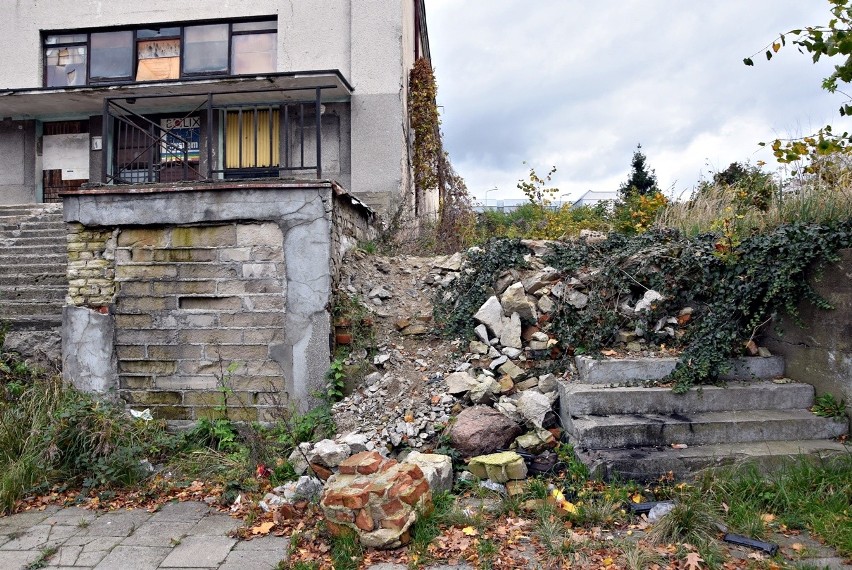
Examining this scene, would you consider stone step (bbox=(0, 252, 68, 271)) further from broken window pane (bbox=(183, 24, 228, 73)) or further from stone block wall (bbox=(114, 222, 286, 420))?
broken window pane (bbox=(183, 24, 228, 73))

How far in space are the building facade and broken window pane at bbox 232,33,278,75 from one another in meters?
0.02

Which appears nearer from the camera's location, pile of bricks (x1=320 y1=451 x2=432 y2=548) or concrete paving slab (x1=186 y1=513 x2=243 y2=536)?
pile of bricks (x1=320 y1=451 x2=432 y2=548)

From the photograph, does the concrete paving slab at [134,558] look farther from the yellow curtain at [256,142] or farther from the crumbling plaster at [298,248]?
the yellow curtain at [256,142]

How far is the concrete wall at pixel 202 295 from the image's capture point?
5.73 metres

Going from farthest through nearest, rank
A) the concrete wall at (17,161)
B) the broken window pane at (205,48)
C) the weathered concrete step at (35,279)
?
the concrete wall at (17,161) → the broken window pane at (205,48) → the weathered concrete step at (35,279)

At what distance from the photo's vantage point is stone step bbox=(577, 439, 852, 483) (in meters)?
4.25

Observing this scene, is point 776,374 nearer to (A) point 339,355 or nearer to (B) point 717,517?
(B) point 717,517

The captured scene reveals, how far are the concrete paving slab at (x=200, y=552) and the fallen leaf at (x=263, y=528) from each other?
15 cm

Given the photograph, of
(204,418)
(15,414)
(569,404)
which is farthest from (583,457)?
(15,414)

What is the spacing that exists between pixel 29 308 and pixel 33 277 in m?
0.74

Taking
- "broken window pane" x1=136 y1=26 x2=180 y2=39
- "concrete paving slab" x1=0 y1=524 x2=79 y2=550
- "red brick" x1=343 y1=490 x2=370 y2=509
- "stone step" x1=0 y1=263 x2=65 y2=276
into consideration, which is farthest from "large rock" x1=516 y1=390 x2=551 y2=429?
"broken window pane" x1=136 y1=26 x2=180 y2=39

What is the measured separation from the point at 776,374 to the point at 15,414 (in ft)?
22.7

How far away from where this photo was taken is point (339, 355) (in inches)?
231

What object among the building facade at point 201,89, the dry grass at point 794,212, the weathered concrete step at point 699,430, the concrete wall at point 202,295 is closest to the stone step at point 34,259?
the concrete wall at point 202,295
